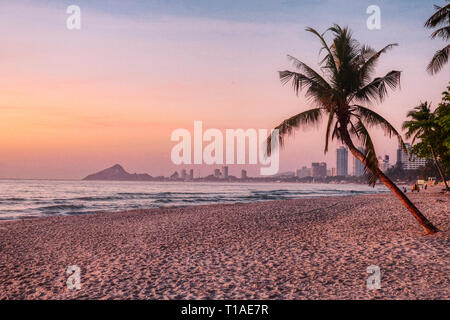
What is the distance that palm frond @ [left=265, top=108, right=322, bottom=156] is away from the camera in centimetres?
1148

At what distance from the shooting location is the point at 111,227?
52.2 feet

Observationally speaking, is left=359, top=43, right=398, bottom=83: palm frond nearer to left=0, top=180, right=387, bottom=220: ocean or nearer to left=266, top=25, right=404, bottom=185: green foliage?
left=266, top=25, right=404, bottom=185: green foliage

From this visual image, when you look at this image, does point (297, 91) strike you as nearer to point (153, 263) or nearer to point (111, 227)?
point (153, 263)

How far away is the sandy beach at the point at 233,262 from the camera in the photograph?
249 inches

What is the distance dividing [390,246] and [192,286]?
596cm

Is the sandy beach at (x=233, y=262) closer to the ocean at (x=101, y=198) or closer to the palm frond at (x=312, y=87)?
the palm frond at (x=312, y=87)

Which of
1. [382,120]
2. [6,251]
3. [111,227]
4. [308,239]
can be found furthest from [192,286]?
[111,227]

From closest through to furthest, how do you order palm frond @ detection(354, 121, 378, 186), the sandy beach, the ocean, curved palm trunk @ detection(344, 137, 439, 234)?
the sandy beach < palm frond @ detection(354, 121, 378, 186) < curved palm trunk @ detection(344, 137, 439, 234) < the ocean


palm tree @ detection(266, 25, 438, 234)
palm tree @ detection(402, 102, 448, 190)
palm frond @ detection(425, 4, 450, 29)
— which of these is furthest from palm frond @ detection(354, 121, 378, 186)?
palm tree @ detection(402, 102, 448, 190)

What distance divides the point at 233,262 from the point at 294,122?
208 inches

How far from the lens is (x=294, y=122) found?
37.7 feet

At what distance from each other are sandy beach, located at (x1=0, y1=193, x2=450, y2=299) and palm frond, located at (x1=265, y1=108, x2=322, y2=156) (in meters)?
3.30

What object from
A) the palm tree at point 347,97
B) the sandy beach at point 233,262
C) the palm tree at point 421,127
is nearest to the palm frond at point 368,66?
the palm tree at point 347,97
